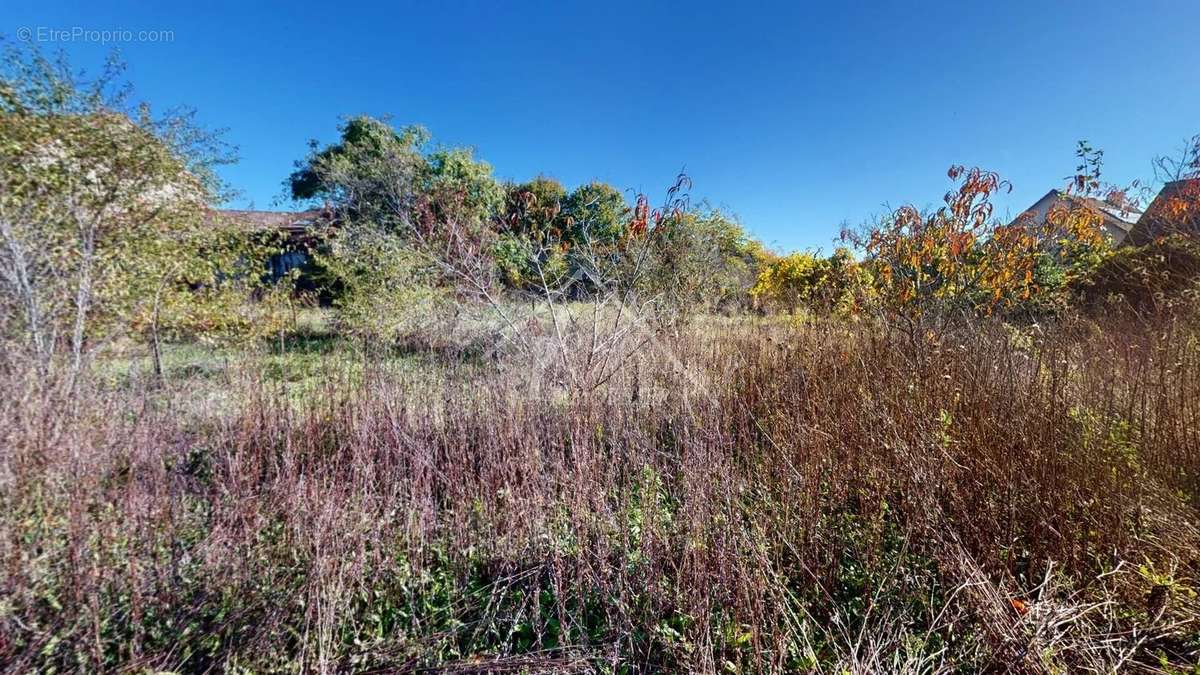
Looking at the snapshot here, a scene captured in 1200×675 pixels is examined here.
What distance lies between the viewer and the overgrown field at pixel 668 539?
50.4 inches

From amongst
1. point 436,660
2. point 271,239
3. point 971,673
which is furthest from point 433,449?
point 271,239

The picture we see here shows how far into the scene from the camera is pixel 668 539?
5.45ft

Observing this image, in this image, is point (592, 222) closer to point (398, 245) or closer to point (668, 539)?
point (668, 539)

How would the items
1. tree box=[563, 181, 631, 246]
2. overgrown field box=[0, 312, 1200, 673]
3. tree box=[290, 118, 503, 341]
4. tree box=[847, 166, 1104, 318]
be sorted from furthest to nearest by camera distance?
tree box=[290, 118, 503, 341], tree box=[563, 181, 631, 246], tree box=[847, 166, 1104, 318], overgrown field box=[0, 312, 1200, 673]

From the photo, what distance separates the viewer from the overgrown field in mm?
1281

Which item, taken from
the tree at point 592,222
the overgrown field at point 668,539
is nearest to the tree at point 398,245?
the tree at point 592,222

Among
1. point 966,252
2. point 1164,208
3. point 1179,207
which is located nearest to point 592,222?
point 966,252

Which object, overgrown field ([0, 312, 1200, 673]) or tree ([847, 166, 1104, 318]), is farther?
tree ([847, 166, 1104, 318])

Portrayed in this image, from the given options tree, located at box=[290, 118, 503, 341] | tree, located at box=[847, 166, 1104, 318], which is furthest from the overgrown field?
tree, located at box=[290, 118, 503, 341]

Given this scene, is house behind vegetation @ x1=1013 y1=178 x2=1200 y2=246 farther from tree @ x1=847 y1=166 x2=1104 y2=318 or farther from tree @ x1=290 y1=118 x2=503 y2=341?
tree @ x1=290 y1=118 x2=503 y2=341

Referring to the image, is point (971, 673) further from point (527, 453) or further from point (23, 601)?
point (23, 601)

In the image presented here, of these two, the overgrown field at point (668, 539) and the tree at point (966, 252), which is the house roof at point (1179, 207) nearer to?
the tree at point (966, 252)

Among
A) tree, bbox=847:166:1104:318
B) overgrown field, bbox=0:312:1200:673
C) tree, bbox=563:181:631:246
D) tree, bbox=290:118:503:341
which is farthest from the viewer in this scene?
tree, bbox=290:118:503:341

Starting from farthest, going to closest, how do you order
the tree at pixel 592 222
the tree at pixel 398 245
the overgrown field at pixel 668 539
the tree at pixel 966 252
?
1. the tree at pixel 398 245
2. the tree at pixel 592 222
3. the tree at pixel 966 252
4. the overgrown field at pixel 668 539
